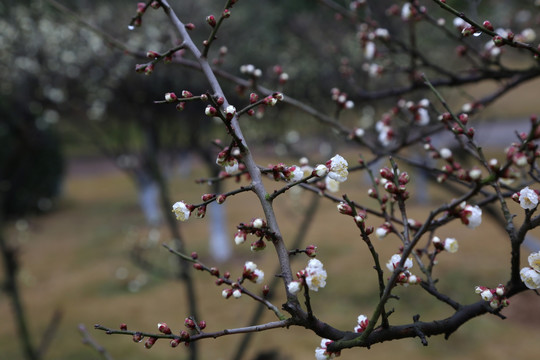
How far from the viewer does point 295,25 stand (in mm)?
9008

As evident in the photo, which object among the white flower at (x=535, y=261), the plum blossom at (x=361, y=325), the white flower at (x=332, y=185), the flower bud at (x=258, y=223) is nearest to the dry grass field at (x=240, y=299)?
the white flower at (x=332, y=185)

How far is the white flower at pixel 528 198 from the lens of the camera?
1003 millimetres

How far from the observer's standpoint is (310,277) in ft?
3.03

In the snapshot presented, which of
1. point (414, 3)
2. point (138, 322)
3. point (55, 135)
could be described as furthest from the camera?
point (55, 135)

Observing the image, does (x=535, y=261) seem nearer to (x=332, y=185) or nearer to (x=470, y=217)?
(x=470, y=217)

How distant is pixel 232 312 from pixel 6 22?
18.9 ft

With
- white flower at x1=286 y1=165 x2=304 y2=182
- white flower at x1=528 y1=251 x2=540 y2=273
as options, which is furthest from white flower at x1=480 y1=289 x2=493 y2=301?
white flower at x1=286 y1=165 x2=304 y2=182

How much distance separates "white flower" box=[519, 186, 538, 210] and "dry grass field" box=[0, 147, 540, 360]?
3.47 meters

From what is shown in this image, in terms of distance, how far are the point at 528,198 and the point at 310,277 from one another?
1.66 ft

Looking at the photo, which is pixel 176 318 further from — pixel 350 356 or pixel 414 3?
pixel 414 3

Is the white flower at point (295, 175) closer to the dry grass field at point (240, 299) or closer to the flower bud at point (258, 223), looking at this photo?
the flower bud at point (258, 223)

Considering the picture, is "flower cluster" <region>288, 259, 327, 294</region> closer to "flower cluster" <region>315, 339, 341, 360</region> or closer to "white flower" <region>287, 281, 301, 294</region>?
"white flower" <region>287, 281, 301, 294</region>

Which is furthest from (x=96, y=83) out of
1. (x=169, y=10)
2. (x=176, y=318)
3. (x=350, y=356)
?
(x=169, y=10)

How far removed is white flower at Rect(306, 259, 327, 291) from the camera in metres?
0.93
